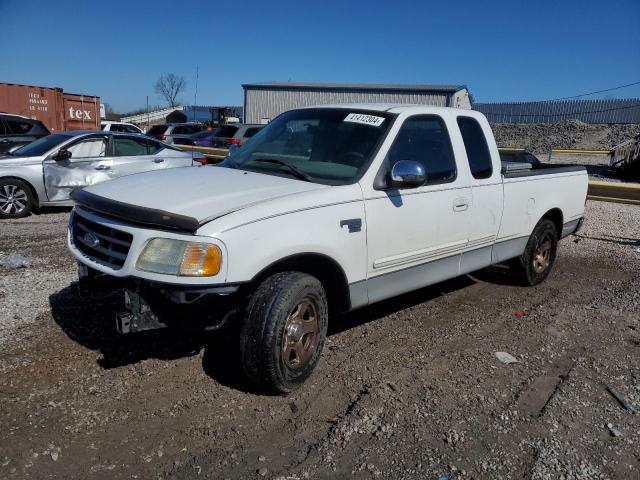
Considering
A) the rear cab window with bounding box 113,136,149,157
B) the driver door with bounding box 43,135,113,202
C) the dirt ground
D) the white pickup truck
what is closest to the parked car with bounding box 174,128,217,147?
the rear cab window with bounding box 113,136,149,157

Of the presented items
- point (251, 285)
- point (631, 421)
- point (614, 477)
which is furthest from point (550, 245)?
point (251, 285)

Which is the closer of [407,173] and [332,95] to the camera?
[407,173]

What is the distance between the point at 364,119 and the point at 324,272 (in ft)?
4.40

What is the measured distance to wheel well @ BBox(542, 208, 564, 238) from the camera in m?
6.11

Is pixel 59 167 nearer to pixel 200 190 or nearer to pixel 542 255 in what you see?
pixel 200 190

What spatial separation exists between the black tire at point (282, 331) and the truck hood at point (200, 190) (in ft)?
1.78

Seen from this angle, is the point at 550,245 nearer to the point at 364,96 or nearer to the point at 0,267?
the point at 0,267

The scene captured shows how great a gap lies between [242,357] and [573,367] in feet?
8.42

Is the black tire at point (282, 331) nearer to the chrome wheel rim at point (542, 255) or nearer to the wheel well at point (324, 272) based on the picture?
the wheel well at point (324, 272)

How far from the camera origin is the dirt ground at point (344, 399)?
9.43 ft

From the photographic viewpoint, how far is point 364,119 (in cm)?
430

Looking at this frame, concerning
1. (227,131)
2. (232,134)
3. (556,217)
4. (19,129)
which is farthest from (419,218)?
(227,131)

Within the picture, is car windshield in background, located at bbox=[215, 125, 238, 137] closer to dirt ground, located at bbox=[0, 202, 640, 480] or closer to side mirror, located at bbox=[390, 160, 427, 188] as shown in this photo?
dirt ground, located at bbox=[0, 202, 640, 480]

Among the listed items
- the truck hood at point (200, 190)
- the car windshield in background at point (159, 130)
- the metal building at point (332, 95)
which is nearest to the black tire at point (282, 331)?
the truck hood at point (200, 190)
